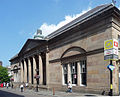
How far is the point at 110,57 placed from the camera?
1437 centimetres

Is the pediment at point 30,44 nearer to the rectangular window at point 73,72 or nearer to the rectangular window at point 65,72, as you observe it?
the rectangular window at point 65,72

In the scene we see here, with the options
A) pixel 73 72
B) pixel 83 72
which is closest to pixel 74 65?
pixel 73 72

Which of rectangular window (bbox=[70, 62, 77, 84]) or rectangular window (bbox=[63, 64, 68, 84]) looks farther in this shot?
rectangular window (bbox=[63, 64, 68, 84])

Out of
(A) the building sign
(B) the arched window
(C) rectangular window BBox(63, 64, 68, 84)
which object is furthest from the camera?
(C) rectangular window BBox(63, 64, 68, 84)

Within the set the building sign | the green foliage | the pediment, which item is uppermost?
the pediment

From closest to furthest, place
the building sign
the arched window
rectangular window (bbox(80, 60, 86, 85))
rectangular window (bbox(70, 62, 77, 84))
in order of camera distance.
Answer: the building sign, rectangular window (bbox(80, 60, 86, 85)), the arched window, rectangular window (bbox(70, 62, 77, 84))

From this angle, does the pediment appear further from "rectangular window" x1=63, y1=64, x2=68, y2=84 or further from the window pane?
the window pane

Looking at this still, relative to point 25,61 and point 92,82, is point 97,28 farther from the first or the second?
point 25,61

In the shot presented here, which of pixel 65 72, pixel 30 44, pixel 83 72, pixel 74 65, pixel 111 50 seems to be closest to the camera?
pixel 111 50

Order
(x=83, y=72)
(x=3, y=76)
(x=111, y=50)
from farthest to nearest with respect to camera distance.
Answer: (x=3, y=76) < (x=83, y=72) < (x=111, y=50)

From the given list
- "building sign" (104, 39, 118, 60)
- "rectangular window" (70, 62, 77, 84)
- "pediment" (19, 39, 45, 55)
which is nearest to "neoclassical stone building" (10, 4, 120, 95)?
"rectangular window" (70, 62, 77, 84)

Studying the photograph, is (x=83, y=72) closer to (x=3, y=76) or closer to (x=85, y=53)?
(x=85, y=53)

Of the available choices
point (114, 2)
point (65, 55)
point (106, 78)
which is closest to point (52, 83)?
point (65, 55)

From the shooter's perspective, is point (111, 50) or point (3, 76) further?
point (3, 76)
